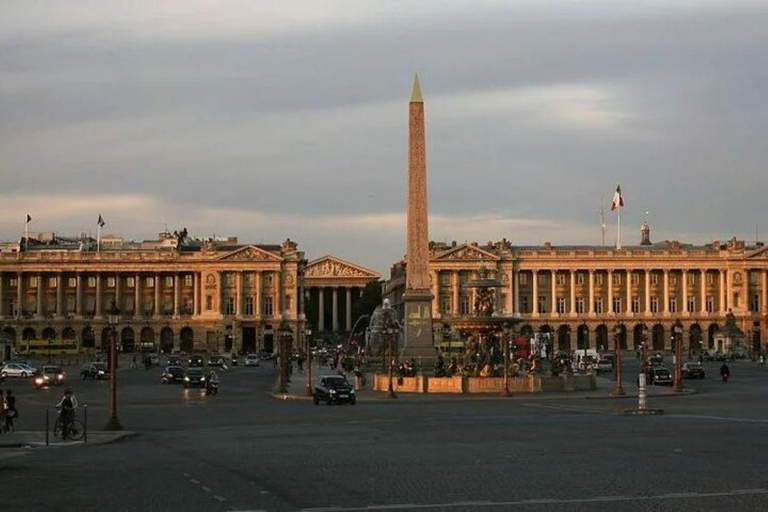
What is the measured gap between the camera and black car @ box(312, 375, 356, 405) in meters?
59.8

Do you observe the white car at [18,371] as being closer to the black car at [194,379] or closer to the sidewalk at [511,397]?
the black car at [194,379]

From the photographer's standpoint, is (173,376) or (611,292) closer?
(173,376)

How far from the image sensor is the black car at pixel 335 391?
59.8 meters

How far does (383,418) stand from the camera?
46.7 m

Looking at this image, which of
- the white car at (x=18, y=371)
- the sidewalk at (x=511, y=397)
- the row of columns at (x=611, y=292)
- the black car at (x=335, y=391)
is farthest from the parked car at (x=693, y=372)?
the row of columns at (x=611, y=292)

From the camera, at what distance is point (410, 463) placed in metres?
27.9

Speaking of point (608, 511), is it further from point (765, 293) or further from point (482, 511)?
point (765, 293)

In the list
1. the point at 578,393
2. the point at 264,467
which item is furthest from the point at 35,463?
the point at 578,393

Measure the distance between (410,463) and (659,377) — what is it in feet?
187

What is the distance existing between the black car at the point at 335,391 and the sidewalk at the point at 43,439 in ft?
64.2

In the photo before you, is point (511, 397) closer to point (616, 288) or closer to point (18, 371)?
point (18, 371)

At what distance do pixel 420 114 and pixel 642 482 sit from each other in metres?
51.4

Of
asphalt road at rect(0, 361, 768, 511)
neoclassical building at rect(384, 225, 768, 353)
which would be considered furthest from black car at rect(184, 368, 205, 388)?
neoclassical building at rect(384, 225, 768, 353)

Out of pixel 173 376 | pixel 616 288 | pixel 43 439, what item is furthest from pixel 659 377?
pixel 616 288
